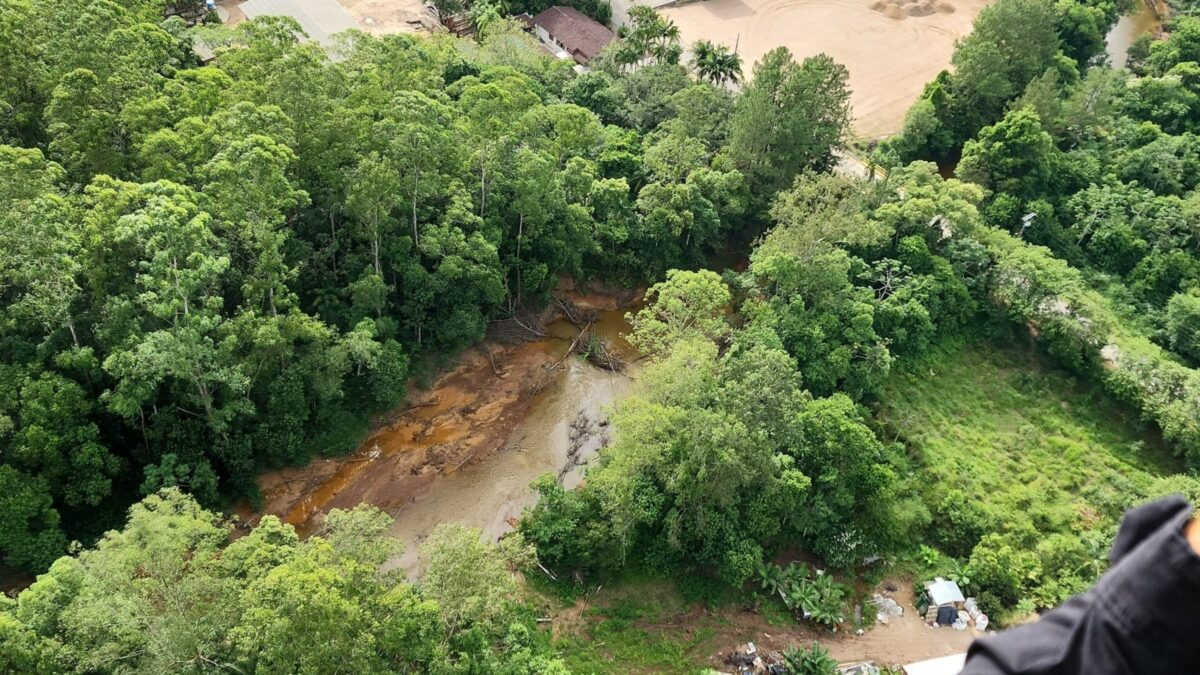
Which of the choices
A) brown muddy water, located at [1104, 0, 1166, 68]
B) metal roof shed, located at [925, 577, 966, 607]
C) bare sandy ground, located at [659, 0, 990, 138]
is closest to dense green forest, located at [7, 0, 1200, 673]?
metal roof shed, located at [925, 577, 966, 607]

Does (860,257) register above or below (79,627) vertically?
above

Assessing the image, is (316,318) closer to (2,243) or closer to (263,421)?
(263,421)

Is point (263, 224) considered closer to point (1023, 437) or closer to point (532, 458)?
point (532, 458)

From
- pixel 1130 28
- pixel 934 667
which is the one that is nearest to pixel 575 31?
pixel 934 667

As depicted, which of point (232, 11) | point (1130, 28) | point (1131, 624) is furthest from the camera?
point (1130, 28)

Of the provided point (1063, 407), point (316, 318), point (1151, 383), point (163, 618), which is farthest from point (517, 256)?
point (1151, 383)
